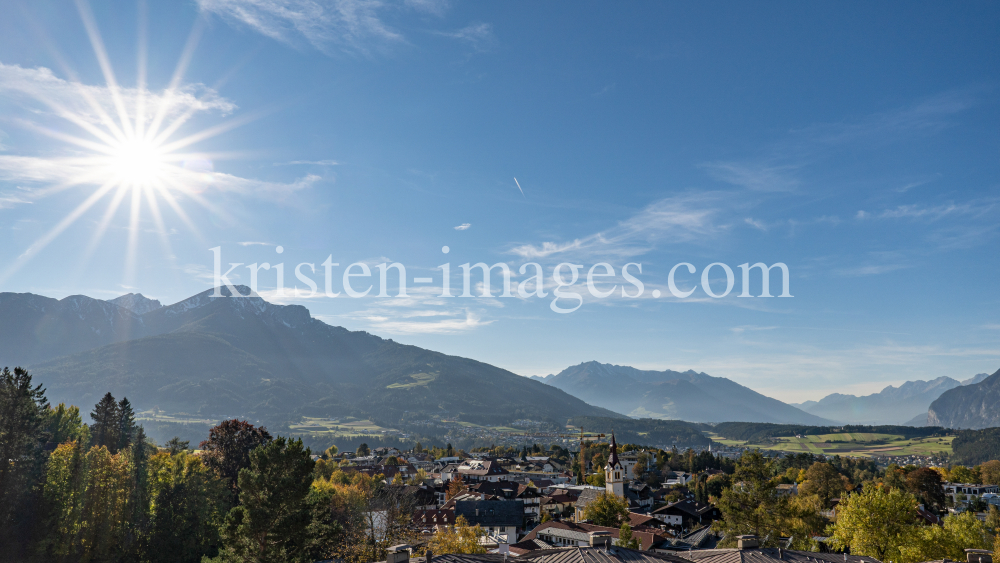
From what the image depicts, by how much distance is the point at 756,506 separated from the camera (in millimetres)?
54281

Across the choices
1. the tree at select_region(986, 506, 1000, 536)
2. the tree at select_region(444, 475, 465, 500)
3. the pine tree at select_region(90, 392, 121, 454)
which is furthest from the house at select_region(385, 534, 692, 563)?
the tree at select_region(444, 475, 465, 500)

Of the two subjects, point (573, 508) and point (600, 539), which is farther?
point (573, 508)

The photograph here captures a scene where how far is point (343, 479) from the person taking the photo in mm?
113625

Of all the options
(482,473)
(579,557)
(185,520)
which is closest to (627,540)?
(185,520)

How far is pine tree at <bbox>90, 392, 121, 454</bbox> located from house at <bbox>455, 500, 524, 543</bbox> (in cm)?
4969

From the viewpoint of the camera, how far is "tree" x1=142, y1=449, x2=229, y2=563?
5438 centimetres

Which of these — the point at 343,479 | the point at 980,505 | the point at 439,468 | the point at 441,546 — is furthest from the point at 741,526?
the point at 439,468

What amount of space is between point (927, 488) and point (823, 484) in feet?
52.8

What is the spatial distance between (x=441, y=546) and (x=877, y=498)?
3289cm

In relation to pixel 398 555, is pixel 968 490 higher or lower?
lower

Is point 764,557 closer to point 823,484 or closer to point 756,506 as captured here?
point 756,506

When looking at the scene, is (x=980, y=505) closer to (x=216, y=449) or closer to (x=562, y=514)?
(x=562, y=514)

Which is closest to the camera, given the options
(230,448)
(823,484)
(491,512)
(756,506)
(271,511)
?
(271,511)

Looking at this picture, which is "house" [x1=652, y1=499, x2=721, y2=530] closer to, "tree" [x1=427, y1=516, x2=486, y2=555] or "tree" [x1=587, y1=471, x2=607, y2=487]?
"tree" [x1=587, y1=471, x2=607, y2=487]
